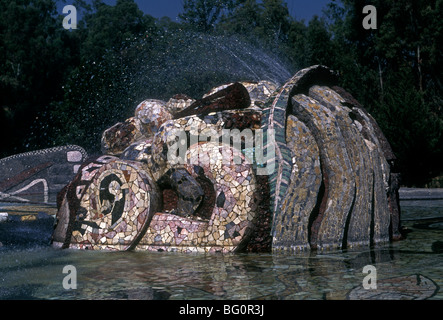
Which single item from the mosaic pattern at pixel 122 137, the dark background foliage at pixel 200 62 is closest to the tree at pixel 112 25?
the dark background foliage at pixel 200 62

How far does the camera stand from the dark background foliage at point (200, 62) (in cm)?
1534

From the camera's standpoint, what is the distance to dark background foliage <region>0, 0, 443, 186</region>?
604 inches

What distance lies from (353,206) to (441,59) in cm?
2131

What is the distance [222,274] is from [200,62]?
1497 centimetres

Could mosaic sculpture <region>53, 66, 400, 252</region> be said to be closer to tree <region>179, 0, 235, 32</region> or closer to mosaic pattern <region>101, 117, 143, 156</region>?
mosaic pattern <region>101, 117, 143, 156</region>

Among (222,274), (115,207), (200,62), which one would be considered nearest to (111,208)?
(115,207)

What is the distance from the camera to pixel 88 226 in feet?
16.6

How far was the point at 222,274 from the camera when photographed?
3.66 metres

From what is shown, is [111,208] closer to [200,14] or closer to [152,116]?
[152,116]

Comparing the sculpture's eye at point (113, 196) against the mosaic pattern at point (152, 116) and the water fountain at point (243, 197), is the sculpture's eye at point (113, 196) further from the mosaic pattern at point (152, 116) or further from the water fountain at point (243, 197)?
the mosaic pattern at point (152, 116)

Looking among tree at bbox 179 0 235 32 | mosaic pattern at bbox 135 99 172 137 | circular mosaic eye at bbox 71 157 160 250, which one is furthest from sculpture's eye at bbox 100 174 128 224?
tree at bbox 179 0 235 32

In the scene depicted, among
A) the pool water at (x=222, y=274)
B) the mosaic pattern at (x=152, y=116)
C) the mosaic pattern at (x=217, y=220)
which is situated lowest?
the pool water at (x=222, y=274)

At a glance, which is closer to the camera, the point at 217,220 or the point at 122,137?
the point at 217,220
